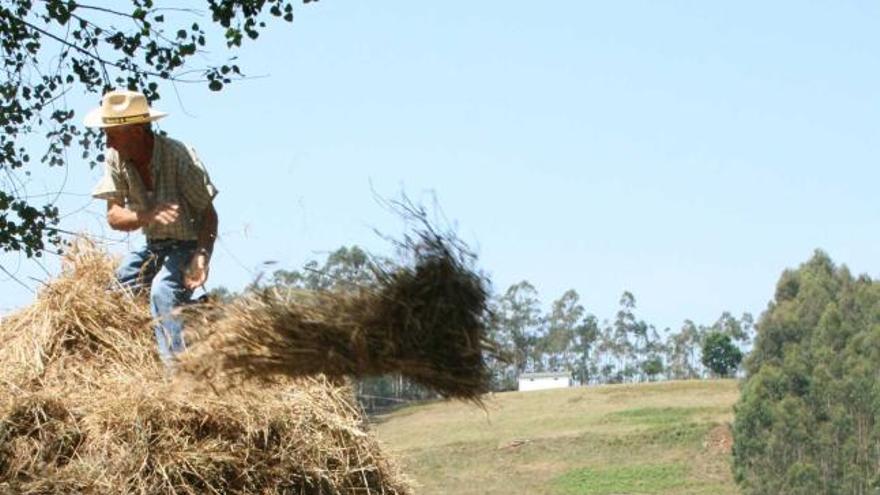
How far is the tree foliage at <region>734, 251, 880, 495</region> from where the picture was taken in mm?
70812

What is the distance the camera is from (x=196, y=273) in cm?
677

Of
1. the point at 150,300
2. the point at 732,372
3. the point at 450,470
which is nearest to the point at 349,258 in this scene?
the point at 150,300

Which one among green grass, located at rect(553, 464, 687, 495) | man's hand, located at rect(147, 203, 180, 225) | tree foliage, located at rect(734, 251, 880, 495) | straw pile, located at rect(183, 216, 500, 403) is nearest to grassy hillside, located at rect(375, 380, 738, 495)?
green grass, located at rect(553, 464, 687, 495)

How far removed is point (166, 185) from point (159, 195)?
2.2 inches

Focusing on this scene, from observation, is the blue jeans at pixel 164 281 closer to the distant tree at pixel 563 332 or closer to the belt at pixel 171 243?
the belt at pixel 171 243

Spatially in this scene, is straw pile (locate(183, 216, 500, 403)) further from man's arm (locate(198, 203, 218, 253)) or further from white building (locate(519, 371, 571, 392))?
white building (locate(519, 371, 571, 392))

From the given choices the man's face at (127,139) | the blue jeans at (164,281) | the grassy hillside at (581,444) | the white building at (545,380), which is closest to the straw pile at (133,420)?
the blue jeans at (164,281)

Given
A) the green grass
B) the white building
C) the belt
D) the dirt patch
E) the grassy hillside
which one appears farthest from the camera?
the white building

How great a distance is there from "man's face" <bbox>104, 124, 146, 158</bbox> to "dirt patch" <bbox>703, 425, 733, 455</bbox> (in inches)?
2692

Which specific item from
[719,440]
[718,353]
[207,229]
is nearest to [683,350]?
[718,353]

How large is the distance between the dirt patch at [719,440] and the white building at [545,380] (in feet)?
78.9

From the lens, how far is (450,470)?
6319 centimetres

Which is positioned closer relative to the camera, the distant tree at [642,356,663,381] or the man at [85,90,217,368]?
the man at [85,90,217,368]

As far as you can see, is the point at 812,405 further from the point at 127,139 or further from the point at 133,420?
the point at 133,420
